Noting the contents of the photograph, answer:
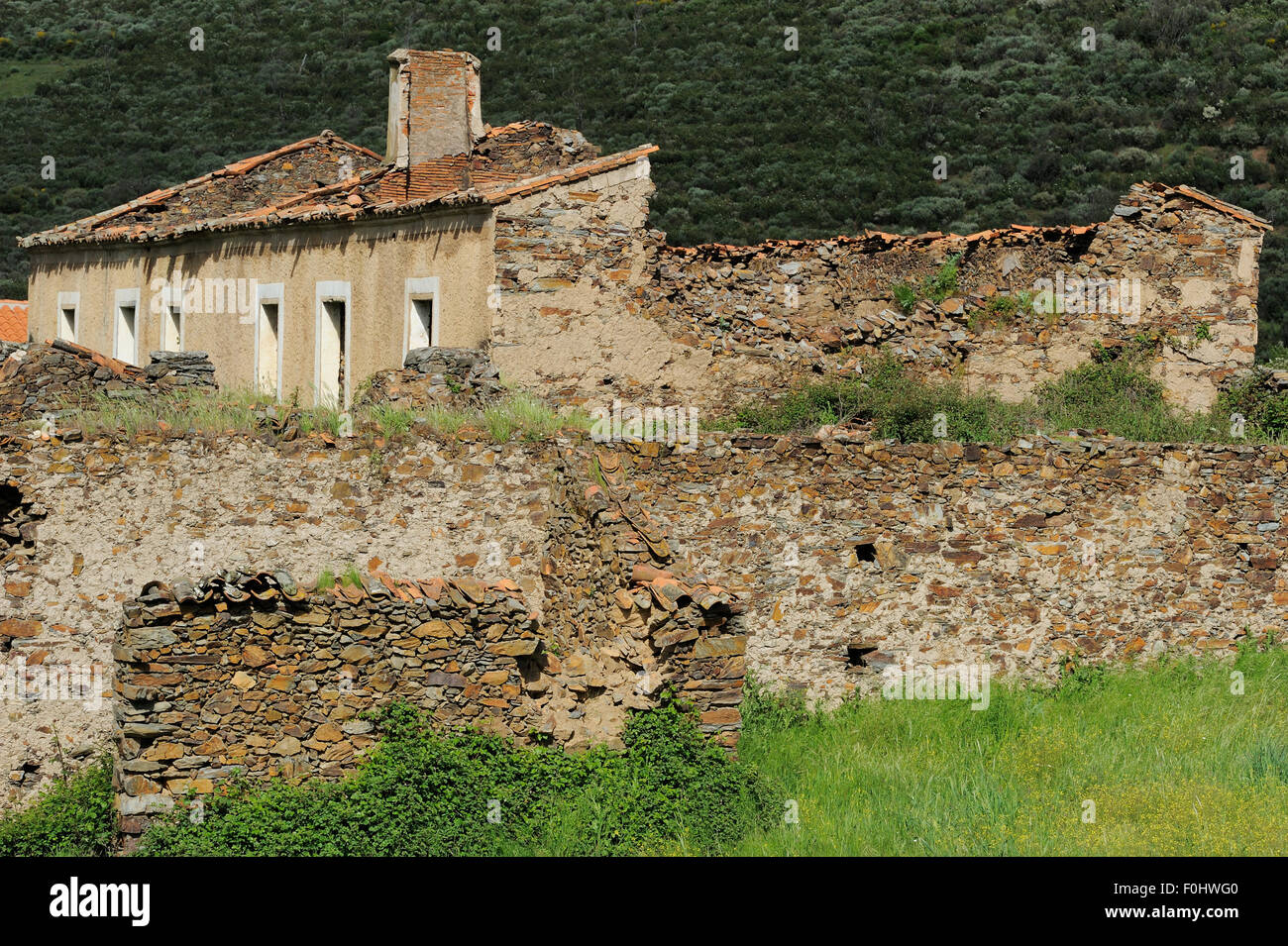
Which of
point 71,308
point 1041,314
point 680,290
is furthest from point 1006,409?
point 71,308

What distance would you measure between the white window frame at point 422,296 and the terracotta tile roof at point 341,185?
3.22 feet

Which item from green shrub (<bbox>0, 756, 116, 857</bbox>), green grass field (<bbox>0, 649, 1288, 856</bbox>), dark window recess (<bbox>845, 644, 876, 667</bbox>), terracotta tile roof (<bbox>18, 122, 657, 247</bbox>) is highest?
terracotta tile roof (<bbox>18, 122, 657, 247</bbox>)

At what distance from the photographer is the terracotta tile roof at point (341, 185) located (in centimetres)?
1942

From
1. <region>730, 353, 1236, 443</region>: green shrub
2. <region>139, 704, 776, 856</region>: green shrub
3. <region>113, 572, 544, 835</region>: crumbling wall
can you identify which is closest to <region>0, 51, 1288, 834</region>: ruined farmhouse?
<region>113, 572, 544, 835</region>: crumbling wall

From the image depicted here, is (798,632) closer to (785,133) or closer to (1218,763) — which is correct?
(1218,763)

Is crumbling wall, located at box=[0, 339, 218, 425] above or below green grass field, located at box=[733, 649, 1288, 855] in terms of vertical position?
above

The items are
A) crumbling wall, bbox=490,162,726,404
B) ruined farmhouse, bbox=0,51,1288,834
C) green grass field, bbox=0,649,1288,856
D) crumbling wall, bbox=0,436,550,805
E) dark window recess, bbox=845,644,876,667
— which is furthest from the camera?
crumbling wall, bbox=490,162,726,404

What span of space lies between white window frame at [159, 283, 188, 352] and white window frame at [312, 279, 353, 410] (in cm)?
403

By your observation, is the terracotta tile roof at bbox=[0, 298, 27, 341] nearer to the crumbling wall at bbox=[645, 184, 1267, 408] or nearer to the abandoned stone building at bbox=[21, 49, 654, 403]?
the abandoned stone building at bbox=[21, 49, 654, 403]

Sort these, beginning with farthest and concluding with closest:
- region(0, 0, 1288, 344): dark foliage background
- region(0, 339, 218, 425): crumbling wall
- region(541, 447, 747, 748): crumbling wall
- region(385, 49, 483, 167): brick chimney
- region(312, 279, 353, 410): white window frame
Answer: region(0, 0, 1288, 344): dark foliage background
region(385, 49, 483, 167): brick chimney
region(312, 279, 353, 410): white window frame
region(0, 339, 218, 425): crumbling wall
region(541, 447, 747, 748): crumbling wall

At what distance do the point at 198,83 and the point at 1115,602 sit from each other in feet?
139

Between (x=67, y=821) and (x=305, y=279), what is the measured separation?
38.8 ft

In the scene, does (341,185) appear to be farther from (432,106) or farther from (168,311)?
(168,311)

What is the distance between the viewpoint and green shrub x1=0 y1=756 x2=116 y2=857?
11391 millimetres
